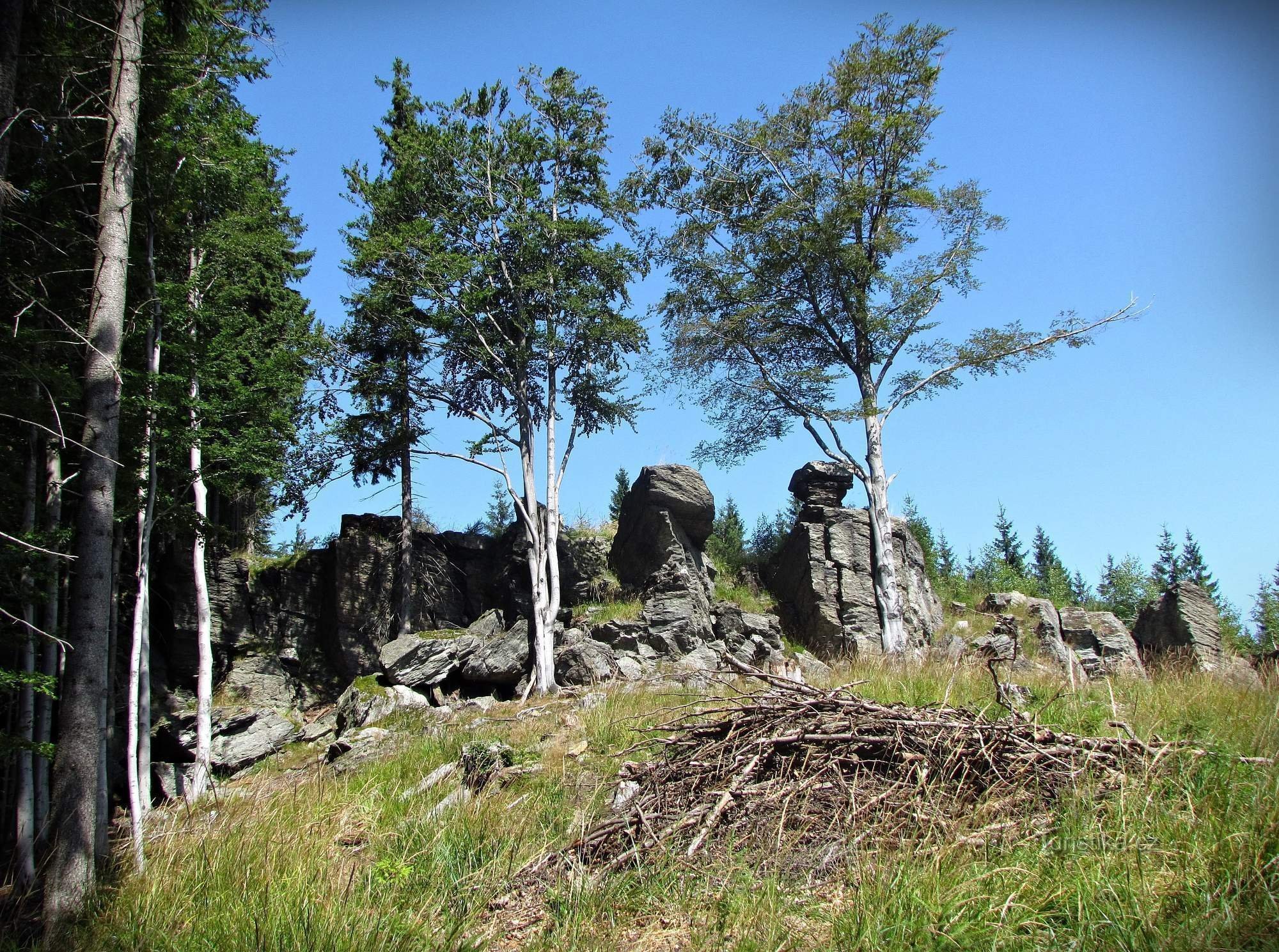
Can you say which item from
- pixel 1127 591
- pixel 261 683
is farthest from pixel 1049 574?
pixel 261 683

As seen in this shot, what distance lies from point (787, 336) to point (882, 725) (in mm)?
17749

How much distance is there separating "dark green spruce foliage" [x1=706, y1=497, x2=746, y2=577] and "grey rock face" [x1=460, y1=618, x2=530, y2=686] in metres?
8.55

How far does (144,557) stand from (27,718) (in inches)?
94.6

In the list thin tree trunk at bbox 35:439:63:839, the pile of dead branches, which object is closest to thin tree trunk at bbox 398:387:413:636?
thin tree trunk at bbox 35:439:63:839

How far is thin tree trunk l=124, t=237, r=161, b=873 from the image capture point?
10023 millimetres

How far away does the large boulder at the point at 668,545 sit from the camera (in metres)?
19.6

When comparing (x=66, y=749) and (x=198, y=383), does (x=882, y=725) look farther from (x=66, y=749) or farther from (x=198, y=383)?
(x=198, y=383)

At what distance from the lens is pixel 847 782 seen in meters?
4.78

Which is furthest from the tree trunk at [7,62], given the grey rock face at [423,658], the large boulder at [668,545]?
the large boulder at [668,545]

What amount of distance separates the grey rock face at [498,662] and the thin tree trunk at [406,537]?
2403 mm

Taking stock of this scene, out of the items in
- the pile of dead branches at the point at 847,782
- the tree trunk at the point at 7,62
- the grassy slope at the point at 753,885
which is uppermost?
the tree trunk at the point at 7,62

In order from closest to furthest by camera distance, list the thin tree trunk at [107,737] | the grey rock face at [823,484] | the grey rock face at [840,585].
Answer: the thin tree trunk at [107,737] < the grey rock face at [840,585] < the grey rock face at [823,484]

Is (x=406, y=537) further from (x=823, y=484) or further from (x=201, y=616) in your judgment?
(x=823, y=484)

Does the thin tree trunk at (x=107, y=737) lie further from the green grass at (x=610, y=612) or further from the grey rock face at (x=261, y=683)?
the green grass at (x=610, y=612)
